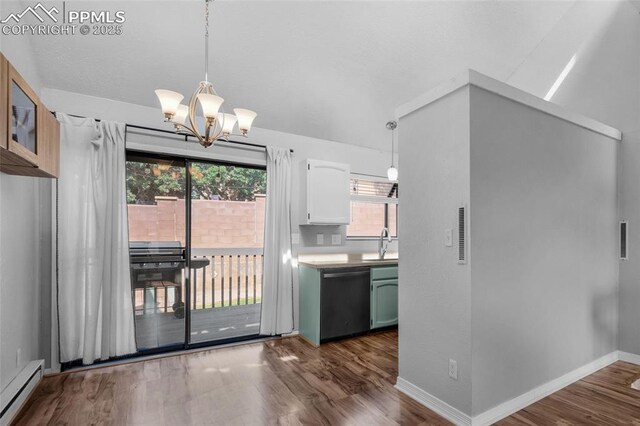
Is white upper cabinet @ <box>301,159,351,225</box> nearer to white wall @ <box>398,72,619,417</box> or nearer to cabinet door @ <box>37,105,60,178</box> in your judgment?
white wall @ <box>398,72,619,417</box>

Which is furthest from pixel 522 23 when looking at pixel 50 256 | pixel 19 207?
pixel 50 256

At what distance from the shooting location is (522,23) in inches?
137

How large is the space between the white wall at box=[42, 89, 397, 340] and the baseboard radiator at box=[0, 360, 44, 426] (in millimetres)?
2048

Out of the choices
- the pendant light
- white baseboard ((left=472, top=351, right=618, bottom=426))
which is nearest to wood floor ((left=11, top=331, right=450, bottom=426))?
white baseboard ((left=472, top=351, right=618, bottom=426))

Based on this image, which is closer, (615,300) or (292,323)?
(615,300)

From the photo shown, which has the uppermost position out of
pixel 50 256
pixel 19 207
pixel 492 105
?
pixel 492 105

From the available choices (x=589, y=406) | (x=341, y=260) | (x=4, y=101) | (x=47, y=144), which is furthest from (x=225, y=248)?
(x=589, y=406)

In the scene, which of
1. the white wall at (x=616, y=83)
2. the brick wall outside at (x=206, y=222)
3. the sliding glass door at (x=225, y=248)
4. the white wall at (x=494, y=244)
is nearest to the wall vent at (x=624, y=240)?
the white wall at (x=616, y=83)

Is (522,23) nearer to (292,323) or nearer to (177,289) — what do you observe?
(292,323)

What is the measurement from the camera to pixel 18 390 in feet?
7.16

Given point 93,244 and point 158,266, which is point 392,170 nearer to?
point 158,266

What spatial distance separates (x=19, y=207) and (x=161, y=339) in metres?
1.81

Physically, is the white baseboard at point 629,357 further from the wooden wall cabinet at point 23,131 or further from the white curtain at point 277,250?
the wooden wall cabinet at point 23,131

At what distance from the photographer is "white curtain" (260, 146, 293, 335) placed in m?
3.68
